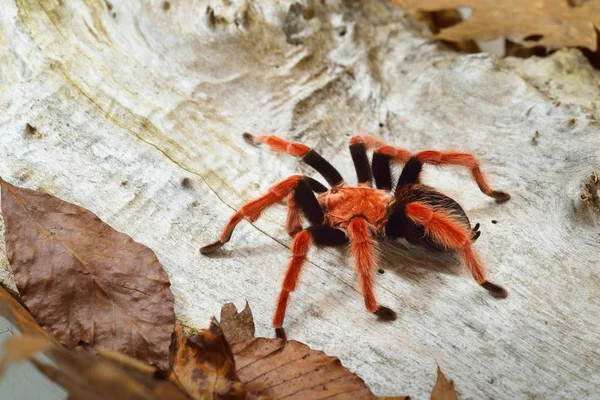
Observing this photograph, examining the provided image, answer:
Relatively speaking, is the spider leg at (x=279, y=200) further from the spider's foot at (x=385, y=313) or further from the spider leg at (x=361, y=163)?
the spider's foot at (x=385, y=313)

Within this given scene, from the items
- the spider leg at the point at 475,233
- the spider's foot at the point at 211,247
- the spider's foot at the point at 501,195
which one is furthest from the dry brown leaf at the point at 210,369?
the spider's foot at the point at 501,195

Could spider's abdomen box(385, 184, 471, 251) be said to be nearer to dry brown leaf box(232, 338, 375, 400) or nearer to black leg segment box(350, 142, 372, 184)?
black leg segment box(350, 142, 372, 184)

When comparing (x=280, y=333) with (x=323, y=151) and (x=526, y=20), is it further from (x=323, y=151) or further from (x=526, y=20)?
(x=526, y=20)

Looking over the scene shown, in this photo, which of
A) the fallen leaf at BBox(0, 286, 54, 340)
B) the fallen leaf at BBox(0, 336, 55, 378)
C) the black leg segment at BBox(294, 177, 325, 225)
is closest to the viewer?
the fallen leaf at BBox(0, 336, 55, 378)

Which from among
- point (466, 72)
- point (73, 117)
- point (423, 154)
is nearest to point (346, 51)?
point (466, 72)

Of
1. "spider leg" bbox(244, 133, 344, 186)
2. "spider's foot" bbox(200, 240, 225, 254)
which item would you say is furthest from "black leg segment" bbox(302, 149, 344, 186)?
"spider's foot" bbox(200, 240, 225, 254)

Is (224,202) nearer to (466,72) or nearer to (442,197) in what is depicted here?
(442,197)

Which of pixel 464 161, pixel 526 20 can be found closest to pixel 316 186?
pixel 464 161
